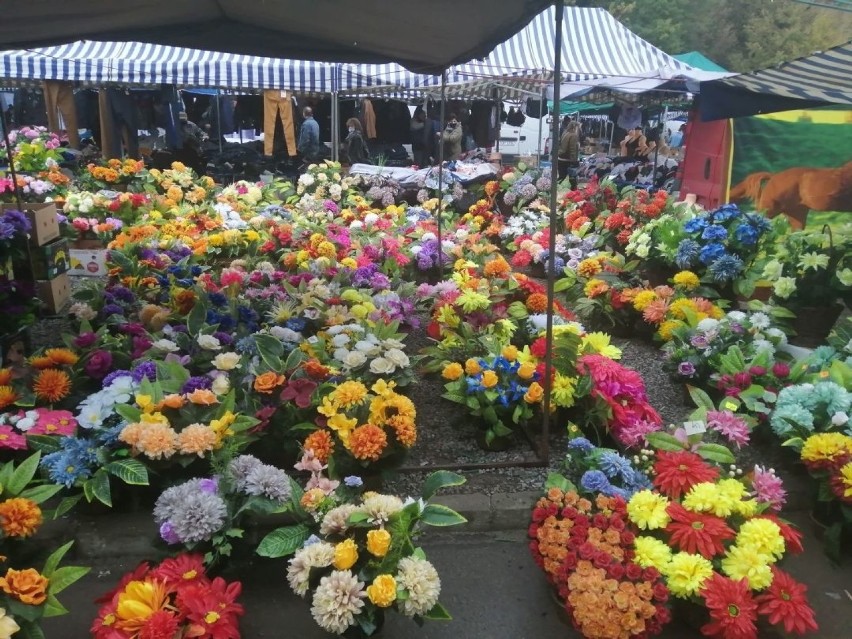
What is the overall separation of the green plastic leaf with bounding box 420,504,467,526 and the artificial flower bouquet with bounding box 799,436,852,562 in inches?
67.0

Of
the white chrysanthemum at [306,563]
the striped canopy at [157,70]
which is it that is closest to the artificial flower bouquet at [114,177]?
the striped canopy at [157,70]

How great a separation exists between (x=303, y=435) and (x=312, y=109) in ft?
45.4

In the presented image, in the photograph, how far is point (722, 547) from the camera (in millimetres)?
2418

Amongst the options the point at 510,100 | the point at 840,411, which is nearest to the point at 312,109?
the point at 510,100

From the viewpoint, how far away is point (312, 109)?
51.7 ft

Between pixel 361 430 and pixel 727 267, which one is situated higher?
pixel 727 267

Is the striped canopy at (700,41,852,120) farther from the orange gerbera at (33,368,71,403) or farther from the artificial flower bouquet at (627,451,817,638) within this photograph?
the orange gerbera at (33,368,71,403)

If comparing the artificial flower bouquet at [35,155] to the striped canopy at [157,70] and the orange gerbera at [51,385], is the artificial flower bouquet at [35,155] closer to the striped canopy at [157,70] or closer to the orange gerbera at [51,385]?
the striped canopy at [157,70]

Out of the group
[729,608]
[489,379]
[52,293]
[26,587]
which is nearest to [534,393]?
[489,379]

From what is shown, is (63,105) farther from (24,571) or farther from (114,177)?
(24,571)

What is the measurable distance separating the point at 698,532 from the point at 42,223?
4.84m

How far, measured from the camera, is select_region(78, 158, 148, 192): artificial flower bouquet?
7805 millimetres

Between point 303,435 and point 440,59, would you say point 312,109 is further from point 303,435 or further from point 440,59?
point 303,435

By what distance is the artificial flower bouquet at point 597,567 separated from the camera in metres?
2.15
